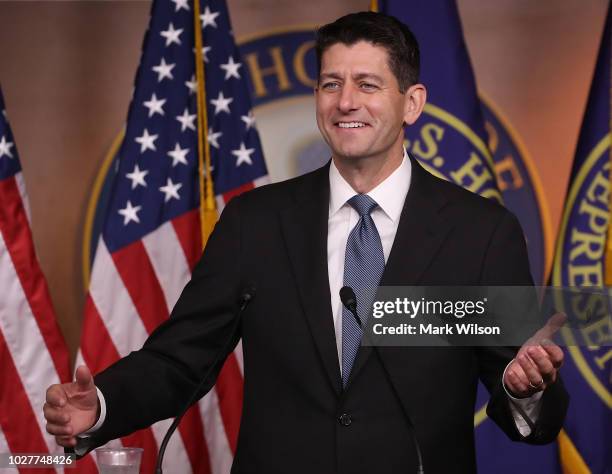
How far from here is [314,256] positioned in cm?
196

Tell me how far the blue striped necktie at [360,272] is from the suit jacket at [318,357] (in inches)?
1.3

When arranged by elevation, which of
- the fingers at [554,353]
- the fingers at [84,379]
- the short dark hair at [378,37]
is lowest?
A: the fingers at [554,353]

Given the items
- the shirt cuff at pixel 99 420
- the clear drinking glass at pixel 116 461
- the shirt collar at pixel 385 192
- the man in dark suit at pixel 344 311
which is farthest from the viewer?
the shirt collar at pixel 385 192

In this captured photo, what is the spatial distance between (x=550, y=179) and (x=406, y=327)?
2.34 metres

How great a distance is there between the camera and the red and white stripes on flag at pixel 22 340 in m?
3.13

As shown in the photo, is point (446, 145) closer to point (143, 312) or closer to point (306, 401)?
point (143, 312)

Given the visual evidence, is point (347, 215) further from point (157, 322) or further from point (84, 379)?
point (157, 322)

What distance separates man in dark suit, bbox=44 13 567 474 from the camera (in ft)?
5.98

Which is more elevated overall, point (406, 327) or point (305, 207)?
point (305, 207)

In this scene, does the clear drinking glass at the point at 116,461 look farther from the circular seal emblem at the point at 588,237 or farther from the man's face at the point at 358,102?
the circular seal emblem at the point at 588,237

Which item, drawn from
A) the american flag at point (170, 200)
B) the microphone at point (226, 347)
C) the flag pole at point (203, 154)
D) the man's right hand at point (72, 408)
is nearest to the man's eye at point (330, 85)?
the microphone at point (226, 347)

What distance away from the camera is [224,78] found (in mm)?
3332

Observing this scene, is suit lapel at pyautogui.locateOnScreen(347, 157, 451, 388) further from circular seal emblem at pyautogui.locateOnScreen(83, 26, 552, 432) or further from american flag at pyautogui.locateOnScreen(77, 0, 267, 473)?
circular seal emblem at pyautogui.locateOnScreen(83, 26, 552, 432)

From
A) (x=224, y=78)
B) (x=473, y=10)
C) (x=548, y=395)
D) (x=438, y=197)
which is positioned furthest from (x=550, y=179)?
(x=548, y=395)
